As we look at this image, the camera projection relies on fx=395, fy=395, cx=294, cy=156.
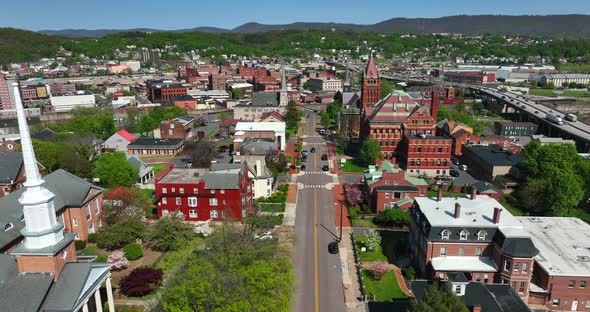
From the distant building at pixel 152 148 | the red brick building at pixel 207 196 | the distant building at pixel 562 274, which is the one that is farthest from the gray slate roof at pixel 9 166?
the distant building at pixel 562 274

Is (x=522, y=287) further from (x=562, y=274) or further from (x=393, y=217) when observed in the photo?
(x=393, y=217)

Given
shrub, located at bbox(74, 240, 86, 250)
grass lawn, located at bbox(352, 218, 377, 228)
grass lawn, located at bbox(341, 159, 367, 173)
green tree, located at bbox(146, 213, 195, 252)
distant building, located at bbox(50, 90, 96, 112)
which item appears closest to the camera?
green tree, located at bbox(146, 213, 195, 252)

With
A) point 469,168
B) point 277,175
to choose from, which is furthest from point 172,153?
point 469,168

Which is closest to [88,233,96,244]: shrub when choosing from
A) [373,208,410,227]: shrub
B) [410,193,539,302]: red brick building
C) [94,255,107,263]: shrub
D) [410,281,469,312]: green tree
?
[94,255,107,263]: shrub

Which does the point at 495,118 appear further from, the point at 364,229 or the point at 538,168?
the point at 364,229

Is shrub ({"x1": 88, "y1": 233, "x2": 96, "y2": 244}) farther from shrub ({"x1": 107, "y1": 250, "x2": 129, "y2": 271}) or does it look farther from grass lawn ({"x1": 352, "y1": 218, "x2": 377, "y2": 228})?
grass lawn ({"x1": 352, "y1": 218, "x2": 377, "y2": 228})

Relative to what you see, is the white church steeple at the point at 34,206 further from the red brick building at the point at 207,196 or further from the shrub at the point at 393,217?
the shrub at the point at 393,217

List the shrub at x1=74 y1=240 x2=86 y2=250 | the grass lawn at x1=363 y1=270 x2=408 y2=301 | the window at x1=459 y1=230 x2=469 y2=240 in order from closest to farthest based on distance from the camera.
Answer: the grass lawn at x1=363 y1=270 x2=408 y2=301 → the window at x1=459 y1=230 x2=469 y2=240 → the shrub at x1=74 y1=240 x2=86 y2=250
